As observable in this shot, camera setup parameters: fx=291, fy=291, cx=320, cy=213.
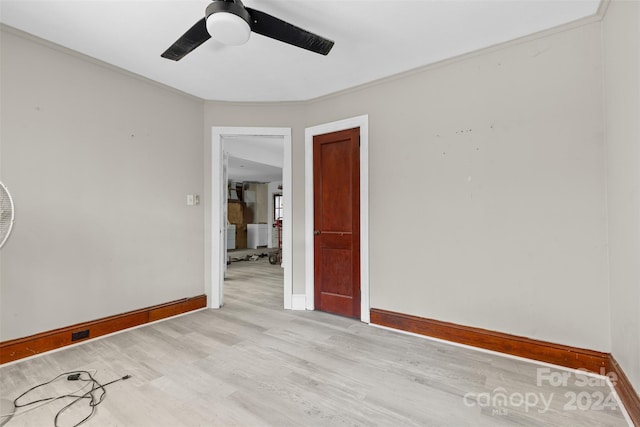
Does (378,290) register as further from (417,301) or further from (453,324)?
(453,324)

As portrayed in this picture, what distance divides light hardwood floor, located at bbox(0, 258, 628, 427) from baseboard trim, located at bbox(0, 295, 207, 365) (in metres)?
0.08

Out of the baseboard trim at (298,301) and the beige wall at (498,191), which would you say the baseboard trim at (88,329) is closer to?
the baseboard trim at (298,301)

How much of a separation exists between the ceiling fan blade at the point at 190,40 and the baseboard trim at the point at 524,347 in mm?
2729

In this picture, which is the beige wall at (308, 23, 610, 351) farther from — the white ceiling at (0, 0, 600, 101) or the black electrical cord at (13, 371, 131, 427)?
the black electrical cord at (13, 371, 131, 427)

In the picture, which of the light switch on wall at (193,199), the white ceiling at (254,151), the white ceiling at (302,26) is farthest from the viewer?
the white ceiling at (254,151)

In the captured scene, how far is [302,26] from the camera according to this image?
219cm

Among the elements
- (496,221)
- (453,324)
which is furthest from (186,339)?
(496,221)

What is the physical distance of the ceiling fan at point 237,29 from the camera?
5.25 ft

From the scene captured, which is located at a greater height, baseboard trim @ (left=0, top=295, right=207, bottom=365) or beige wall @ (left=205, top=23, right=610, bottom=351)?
beige wall @ (left=205, top=23, right=610, bottom=351)

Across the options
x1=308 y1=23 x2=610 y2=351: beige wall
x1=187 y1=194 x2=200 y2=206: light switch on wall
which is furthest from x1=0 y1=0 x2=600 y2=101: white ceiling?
x1=187 y1=194 x2=200 y2=206: light switch on wall

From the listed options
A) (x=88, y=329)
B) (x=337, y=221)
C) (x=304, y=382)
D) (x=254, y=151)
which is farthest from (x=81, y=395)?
(x=254, y=151)

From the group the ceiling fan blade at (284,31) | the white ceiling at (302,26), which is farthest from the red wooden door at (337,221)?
the ceiling fan blade at (284,31)

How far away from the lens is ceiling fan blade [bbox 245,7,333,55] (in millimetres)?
1701

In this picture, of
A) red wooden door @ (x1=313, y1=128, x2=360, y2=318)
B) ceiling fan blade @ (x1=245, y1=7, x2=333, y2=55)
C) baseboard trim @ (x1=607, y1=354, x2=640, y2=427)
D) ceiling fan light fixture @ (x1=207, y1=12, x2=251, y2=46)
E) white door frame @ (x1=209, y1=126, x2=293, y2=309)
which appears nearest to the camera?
baseboard trim @ (x1=607, y1=354, x2=640, y2=427)
